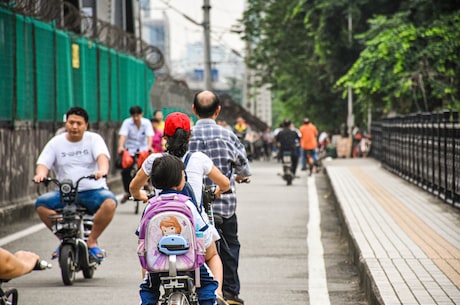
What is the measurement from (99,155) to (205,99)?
3050 millimetres

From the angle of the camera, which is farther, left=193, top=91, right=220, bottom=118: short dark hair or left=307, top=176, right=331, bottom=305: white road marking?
left=307, top=176, right=331, bottom=305: white road marking

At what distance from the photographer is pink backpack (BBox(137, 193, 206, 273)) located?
673cm

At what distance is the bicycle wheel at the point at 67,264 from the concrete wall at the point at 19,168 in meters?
5.59

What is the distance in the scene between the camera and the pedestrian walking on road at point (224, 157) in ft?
28.0

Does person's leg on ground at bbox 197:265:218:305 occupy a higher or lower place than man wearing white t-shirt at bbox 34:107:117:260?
lower

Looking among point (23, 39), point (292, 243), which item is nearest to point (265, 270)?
point (292, 243)

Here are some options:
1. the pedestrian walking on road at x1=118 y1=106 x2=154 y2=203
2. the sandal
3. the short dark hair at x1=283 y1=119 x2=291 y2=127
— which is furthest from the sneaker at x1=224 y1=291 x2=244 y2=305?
the short dark hair at x1=283 y1=119 x2=291 y2=127

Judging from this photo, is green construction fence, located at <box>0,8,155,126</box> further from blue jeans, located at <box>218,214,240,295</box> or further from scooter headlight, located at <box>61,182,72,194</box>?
blue jeans, located at <box>218,214,240,295</box>

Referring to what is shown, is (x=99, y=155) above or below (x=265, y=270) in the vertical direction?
above

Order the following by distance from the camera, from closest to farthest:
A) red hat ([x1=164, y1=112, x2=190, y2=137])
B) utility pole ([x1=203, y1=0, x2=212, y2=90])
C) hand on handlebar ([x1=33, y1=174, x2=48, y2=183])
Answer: red hat ([x1=164, y1=112, x2=190, y2=137])
hand on handlebar ([x1=33, y1=174, x2=48, y2=183])
utility pole ([x1=203, y1=0, x2=212, y2=90])

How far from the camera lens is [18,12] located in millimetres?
17984

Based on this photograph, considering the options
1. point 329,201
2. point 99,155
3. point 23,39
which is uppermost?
point 23,39

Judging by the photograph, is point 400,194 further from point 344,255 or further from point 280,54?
point 280,54

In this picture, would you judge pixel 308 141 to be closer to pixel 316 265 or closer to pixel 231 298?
pixel 316 265
